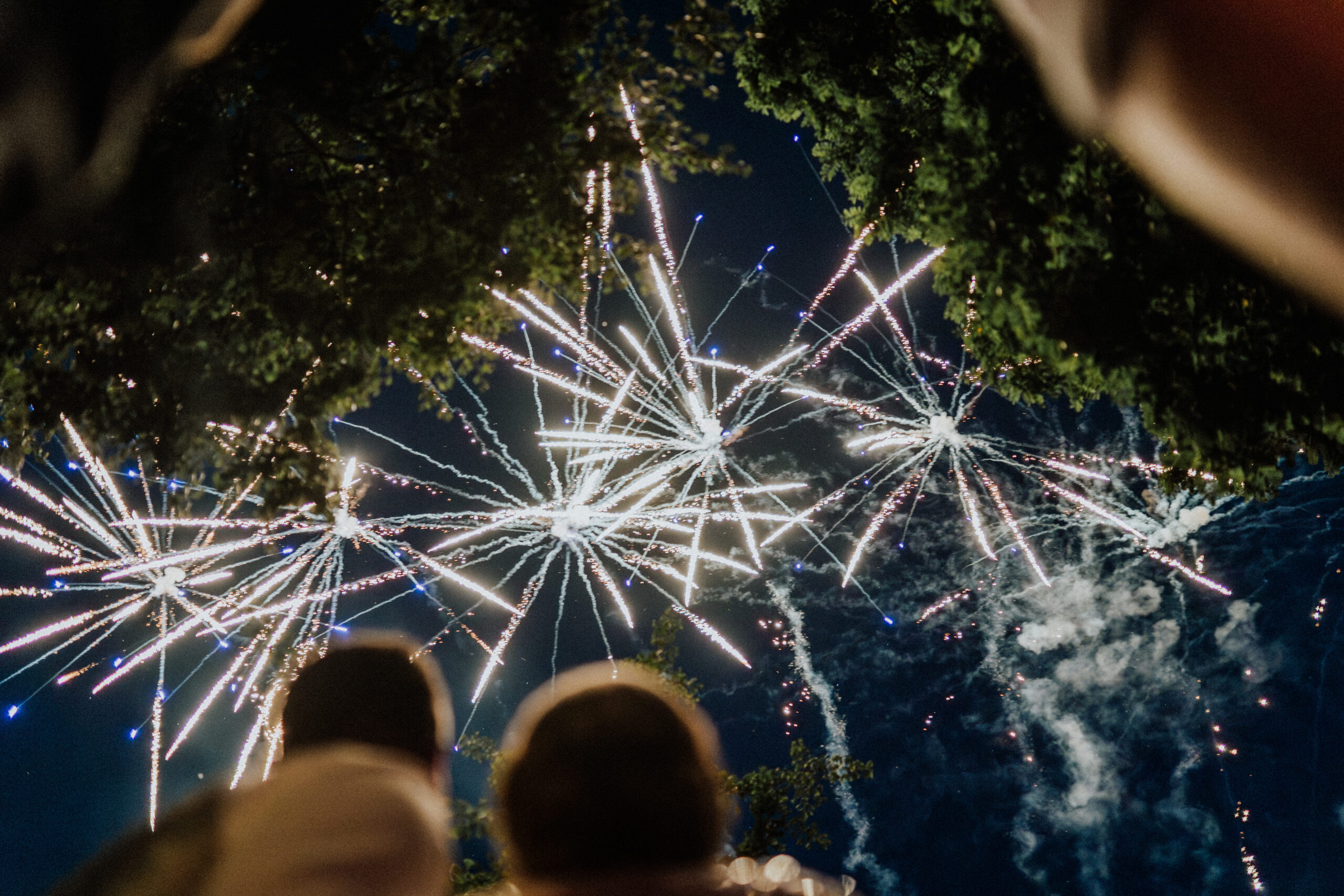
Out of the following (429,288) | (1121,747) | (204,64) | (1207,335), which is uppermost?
(204,64)

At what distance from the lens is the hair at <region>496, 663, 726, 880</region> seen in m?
1.75

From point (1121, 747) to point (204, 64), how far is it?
5681 cm

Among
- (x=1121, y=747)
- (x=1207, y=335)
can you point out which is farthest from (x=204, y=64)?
(x=1121, y=747)

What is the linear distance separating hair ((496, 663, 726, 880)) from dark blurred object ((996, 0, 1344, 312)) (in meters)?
3.50

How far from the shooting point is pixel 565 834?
178 cm

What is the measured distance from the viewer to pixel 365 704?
2.56 m

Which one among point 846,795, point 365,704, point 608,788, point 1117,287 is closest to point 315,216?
point 365,704

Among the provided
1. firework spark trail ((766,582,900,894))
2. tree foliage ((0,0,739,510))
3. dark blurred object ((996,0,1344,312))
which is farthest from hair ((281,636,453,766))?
firework spark trail ((766,582,900,894))

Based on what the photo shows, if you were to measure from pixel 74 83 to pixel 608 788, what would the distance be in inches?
245

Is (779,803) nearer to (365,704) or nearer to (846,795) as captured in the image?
(365,704)

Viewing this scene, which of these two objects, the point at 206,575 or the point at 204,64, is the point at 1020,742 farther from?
the point at 204,64

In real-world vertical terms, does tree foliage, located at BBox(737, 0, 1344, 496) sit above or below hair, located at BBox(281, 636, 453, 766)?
above

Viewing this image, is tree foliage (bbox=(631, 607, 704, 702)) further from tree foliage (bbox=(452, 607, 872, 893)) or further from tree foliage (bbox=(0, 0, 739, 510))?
tree foliage (bbox=(0, 0, 739, 510))

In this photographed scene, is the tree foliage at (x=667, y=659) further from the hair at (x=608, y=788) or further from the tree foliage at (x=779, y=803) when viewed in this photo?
the hair at (x=608, y=788)
